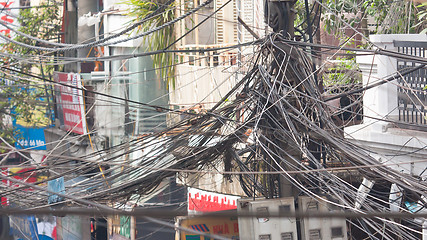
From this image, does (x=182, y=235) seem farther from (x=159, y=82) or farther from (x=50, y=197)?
(x=159, y=82)

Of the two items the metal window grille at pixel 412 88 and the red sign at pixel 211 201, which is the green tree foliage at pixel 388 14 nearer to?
the metal window grille at pixel 412 88

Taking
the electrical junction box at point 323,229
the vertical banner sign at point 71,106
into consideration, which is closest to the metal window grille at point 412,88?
the electrical junction box at point 323,229

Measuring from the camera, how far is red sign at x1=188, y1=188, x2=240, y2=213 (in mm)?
11430

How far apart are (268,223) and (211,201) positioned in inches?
243

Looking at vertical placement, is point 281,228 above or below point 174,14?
below

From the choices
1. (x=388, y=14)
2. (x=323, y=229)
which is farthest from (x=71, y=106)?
(x=323, y=229)

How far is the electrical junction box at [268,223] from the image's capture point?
19.7ft

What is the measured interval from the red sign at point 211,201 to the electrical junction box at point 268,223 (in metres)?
5.07

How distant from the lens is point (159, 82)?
16078 millimetres

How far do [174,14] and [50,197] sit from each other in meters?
8.07

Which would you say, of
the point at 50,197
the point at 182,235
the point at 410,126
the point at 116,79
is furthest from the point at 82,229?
the point at 410,126

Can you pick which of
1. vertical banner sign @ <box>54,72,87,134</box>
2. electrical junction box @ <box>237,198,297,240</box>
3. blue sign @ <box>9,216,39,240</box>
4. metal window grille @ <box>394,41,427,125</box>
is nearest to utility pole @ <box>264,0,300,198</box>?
electrical junction box @ <box>237,198,297,240</box>

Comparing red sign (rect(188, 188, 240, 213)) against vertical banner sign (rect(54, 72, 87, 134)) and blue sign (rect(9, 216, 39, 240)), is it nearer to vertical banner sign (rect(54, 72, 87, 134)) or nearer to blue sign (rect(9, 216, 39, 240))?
blue sign (rect(9, 216, 39, 240))

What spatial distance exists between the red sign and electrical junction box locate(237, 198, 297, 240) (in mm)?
5075
